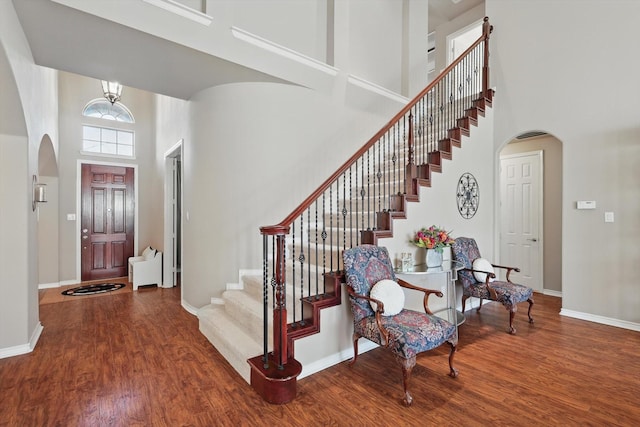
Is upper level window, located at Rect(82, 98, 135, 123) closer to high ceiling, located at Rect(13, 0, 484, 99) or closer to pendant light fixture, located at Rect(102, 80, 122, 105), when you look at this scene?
pendant light fixture, located at Rect(102, 80, 122, 105)

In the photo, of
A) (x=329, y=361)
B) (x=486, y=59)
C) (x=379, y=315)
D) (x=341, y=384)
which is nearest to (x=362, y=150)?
(x=379, y=315)

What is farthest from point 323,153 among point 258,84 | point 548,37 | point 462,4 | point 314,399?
point 462,4

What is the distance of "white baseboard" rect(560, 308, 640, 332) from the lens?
140 inches

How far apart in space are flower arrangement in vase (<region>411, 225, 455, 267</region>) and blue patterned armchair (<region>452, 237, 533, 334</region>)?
506mm

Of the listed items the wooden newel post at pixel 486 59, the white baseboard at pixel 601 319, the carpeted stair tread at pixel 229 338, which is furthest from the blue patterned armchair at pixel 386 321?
the wooden newel post at pixel 486 59

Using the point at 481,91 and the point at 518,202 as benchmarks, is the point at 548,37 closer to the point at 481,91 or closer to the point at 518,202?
the point at 481,91

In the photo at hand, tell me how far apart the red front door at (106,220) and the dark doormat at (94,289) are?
0.60m

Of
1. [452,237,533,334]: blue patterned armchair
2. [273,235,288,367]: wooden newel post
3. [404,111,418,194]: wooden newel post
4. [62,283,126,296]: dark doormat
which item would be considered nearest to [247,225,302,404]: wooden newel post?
[273,235,288,367]: wooden newel post

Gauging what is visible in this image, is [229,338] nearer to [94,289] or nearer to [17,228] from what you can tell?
[17,228]

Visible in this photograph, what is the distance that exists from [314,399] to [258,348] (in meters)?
0.67

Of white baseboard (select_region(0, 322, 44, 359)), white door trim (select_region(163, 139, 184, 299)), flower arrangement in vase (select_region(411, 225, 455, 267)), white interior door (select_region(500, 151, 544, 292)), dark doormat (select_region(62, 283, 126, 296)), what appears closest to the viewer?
white baseboard (select_region(0, 322, 44, 359))

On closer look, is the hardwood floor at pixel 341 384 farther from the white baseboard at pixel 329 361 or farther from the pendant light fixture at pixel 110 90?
the pendant light fixture at pixel 110 90

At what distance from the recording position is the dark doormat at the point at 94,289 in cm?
536

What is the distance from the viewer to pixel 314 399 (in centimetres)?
227
